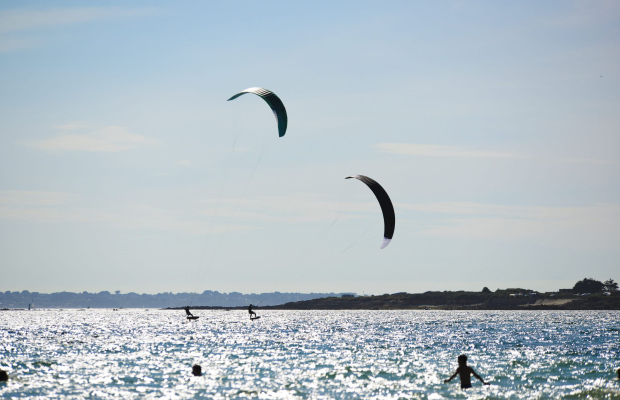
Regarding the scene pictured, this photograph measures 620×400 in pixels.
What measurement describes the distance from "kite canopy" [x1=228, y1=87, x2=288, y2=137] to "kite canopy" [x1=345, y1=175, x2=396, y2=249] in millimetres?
4943

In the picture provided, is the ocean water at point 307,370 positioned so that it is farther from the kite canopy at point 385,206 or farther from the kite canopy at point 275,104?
the kite canopy at point 275,104

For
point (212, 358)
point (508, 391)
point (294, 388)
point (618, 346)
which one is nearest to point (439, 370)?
point (508, 391)

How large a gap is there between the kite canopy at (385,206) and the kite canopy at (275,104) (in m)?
4.94

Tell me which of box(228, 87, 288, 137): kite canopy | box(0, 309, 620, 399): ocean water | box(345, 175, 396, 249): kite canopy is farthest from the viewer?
box(345, 175, 396, 249): kite canopy

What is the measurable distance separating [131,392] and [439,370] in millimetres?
17578

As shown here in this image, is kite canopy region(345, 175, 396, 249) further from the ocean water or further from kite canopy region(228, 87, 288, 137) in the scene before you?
the ocean water

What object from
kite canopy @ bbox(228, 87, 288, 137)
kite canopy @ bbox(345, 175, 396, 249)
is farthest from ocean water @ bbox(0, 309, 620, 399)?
kite canopy @ bbox(228, 87, 288, 137)

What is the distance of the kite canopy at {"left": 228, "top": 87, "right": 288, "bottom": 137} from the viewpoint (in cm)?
4172

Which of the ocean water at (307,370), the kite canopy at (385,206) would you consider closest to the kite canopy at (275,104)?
the kite canopy at (385,206)

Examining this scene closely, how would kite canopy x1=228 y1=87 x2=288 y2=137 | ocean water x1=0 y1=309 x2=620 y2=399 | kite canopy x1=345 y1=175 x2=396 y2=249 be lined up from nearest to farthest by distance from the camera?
ocean water x1=0 y1=309 x2=620 y2=399
kite canopy x1=228 y1=87 x2=288 y2=137
kite canopy x1=345 y1=175 x2=396 y2=249

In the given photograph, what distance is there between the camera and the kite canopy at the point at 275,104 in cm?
4172

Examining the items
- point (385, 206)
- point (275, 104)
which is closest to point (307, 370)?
point (385, 206)

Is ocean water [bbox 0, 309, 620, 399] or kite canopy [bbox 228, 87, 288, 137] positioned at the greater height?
kite canopy [bbox 228, 87, 288, 137]

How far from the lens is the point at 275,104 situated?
42531 mm
